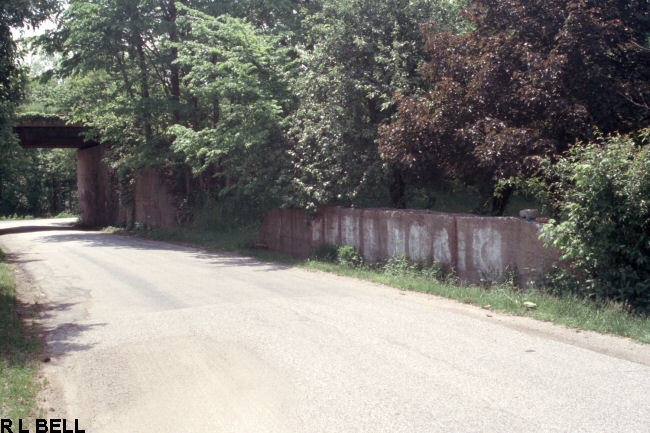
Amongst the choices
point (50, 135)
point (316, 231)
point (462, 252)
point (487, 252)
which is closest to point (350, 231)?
point (316, 231)

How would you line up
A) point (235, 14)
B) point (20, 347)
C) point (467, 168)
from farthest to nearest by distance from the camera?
point (235, 14), point (467, 168), point (20, 347)

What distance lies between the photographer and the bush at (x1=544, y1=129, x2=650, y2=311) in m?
8.73

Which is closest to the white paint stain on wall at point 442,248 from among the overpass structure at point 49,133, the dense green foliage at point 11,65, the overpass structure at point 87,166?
the dense green foliage at point 11,65

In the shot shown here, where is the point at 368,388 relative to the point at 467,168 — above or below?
below

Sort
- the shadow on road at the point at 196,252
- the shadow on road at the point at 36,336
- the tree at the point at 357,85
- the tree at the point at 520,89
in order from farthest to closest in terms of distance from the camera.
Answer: the shadow on road at the point at 196,252 → the tree at the point at 357,85 → the tree at the point at 520,89 → the shadow on road at the point at 36,336

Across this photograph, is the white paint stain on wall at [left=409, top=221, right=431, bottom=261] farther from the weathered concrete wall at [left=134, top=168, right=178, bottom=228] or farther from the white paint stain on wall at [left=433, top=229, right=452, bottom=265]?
the weathered concrete wall at [left=134, top=168, right=178, bottom=228]

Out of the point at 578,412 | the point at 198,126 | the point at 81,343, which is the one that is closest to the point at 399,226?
the point at 81,343

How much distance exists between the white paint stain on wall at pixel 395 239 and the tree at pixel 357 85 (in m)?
1.88

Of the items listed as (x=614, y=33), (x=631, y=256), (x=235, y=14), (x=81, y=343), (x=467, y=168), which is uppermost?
(x=235, y=14)

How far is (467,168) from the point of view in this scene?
1370cm

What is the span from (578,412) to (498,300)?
499cm

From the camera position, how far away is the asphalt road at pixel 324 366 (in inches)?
206

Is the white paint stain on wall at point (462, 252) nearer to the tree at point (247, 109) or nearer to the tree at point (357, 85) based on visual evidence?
the tree at point (357, 85)

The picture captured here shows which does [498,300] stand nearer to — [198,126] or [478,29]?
[478,29]
